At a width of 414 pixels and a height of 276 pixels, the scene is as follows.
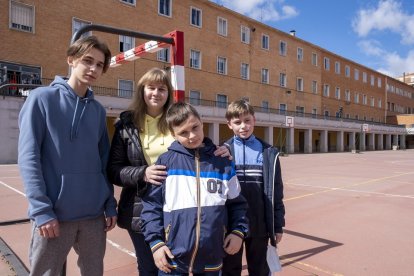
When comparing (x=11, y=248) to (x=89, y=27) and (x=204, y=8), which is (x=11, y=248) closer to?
(x=89, y=27)

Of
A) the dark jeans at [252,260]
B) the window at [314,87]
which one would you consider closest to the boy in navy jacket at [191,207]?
the dark jeans at [252,260]

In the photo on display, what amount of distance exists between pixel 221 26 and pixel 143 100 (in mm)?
34375

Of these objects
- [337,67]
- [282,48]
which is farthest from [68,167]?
[337,67]

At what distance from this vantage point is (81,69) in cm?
239

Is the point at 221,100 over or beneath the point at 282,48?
beneath

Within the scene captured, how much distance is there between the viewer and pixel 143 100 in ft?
8.75

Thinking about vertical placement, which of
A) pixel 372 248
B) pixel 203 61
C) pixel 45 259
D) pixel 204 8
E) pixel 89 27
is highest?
pixel 204 8

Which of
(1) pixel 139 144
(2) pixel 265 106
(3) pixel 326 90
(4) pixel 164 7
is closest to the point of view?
(1) pixel 139 144

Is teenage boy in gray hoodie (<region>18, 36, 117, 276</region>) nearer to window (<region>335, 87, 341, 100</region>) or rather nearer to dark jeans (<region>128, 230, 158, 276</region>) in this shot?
dark jeans (<region>128, 230, 158, 276</region>)

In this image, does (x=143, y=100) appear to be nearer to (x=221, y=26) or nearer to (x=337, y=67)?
(x=221, y=26)

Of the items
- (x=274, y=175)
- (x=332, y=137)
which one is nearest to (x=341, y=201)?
(x=274, y=175)

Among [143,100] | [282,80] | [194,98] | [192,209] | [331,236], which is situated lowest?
[331,236]

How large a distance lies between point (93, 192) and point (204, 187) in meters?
0.79

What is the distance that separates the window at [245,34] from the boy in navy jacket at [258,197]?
35.9m
